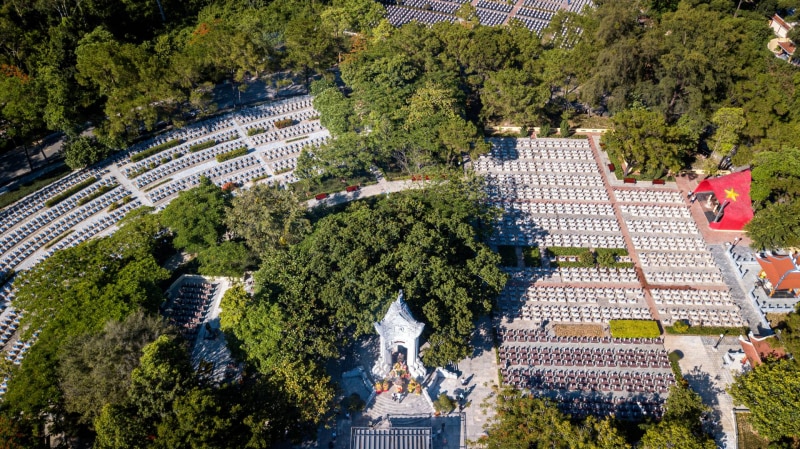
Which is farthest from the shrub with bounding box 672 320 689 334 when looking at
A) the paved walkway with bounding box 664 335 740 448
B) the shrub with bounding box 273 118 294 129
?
the shrub with bounding box 273 118 294 129

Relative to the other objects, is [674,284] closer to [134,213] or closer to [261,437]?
[261,437]

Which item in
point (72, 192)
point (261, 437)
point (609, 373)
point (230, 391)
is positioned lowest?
point (261, 437)

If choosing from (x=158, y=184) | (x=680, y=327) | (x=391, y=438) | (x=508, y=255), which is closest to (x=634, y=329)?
(x=680, y=327)

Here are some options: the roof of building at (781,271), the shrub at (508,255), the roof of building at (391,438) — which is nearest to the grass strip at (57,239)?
the roof of building at (391,438)

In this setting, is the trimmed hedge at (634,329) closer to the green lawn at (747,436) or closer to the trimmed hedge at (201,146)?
the green lawn at (747,436)

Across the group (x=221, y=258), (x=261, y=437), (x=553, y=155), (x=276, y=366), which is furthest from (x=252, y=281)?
(x=553, y=155)

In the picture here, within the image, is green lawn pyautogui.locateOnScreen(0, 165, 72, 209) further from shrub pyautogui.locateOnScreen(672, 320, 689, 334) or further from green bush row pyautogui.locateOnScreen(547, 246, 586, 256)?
shrub pyautogui.locateOnScreen(672, 320, 689, 334)
